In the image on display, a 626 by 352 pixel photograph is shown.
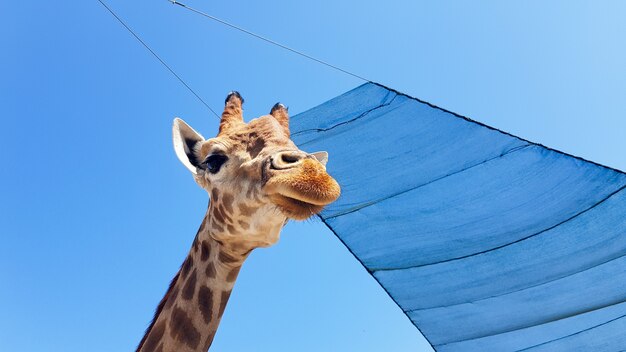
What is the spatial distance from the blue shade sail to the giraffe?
42.7 inches

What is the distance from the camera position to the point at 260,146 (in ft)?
8.29

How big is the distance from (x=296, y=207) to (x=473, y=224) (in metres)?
1.94

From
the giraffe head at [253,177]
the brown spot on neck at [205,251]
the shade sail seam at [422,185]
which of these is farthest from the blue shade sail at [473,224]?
the brown spot on neck at [205,251]

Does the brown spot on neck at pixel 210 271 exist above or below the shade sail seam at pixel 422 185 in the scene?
below

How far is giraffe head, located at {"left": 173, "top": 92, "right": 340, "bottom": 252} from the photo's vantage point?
6.99 feet

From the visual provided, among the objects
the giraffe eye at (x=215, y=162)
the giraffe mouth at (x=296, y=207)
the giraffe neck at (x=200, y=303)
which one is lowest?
the giraffe neck at (x=200, y=303)

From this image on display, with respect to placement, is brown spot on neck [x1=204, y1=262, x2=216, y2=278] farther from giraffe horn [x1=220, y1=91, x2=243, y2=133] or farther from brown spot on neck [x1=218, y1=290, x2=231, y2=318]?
giraffe horn [x1=220, y1=91, x2=243, y2=133]

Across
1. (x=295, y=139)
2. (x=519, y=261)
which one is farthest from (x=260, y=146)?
(x=519, y=261)

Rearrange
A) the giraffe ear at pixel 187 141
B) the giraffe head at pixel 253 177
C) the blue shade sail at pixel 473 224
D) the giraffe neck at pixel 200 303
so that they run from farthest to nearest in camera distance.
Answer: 1. the blue shade sail at pixel 473 224
2. the giraffe ear at pixel 187 141
3. the giraffe neck at pixel 200 303
4. the giraffe head at pixel 253 177

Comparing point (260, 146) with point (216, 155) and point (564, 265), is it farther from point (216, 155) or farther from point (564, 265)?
point (564, 265)

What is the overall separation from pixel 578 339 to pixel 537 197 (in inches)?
41.9

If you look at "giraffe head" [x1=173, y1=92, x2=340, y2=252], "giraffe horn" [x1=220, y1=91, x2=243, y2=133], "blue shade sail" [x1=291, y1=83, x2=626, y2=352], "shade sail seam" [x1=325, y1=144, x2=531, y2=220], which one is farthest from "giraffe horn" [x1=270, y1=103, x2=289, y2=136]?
"shade sail seam" [x1=325, y1=144, x2=531, y2=220]

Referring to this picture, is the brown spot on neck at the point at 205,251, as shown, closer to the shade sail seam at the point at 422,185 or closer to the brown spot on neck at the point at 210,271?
the brown spot on neck at the point at 210,271

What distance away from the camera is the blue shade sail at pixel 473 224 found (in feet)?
11.3
